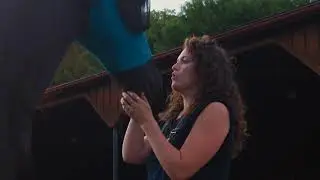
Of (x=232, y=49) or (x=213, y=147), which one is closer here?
(x=213, y=147)

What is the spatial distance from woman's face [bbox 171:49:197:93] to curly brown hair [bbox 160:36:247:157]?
14 millimetres

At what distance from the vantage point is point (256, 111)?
7055mm

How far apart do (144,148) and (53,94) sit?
4.45 m

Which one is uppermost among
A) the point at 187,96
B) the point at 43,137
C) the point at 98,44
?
the point at 98,44

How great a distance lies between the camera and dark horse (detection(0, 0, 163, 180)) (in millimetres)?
1209

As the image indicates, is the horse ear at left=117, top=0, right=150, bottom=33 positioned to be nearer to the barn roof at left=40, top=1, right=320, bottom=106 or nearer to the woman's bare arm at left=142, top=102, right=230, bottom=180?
the woman's bare arm at left=142, top=102, right=230, bottom=180

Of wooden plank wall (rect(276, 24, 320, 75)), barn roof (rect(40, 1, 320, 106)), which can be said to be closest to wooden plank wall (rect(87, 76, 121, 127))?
barn roof (rect(40, 1, 320, 106))

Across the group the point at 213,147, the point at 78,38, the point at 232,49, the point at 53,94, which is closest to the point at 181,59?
the point at 213,147

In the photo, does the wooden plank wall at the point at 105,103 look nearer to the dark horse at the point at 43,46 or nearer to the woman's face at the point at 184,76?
the woman's face at the point at 184,76

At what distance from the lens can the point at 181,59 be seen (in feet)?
5.20

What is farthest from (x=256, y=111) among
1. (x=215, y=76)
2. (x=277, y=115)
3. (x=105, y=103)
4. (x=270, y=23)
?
(x=215, y=76)

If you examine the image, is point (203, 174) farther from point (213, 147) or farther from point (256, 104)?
point (256, 104)

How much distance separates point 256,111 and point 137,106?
5801 millimetres

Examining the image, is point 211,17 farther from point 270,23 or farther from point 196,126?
point 196,126
